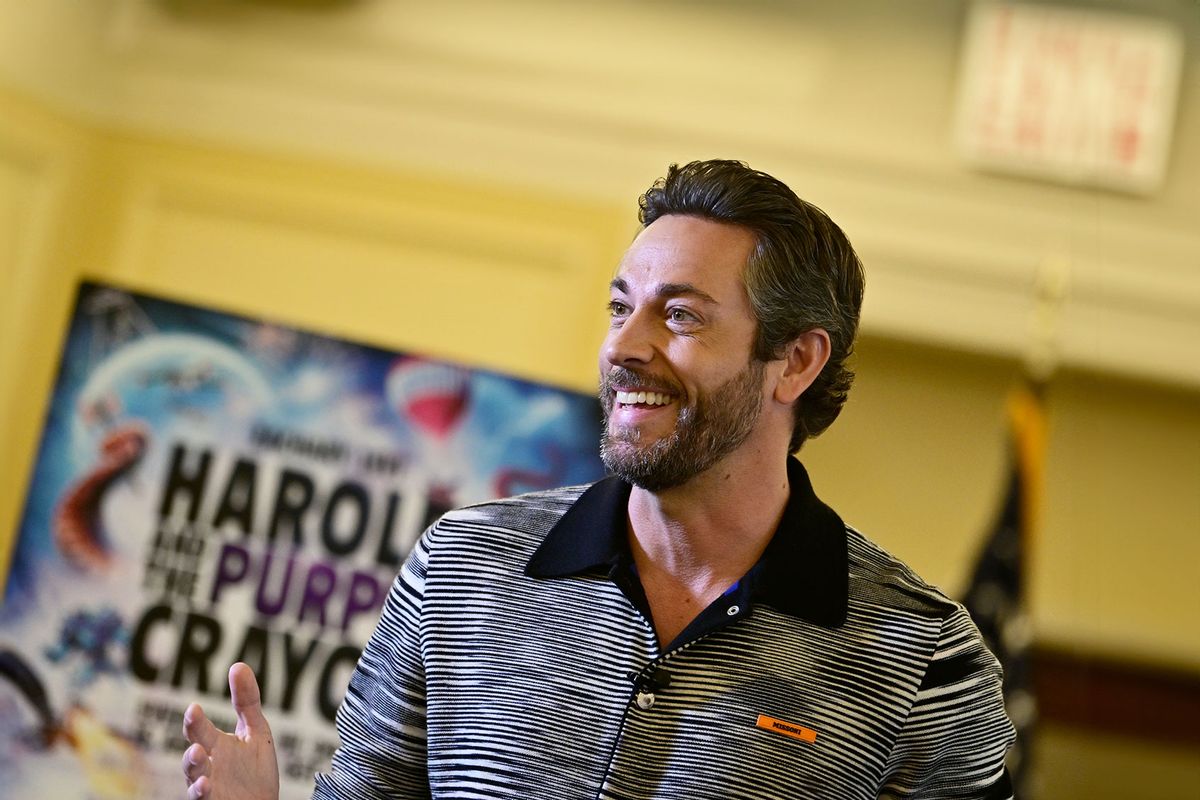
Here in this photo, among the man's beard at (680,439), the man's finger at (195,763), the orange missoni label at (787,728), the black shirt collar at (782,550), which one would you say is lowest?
the man's finger at (195,763)

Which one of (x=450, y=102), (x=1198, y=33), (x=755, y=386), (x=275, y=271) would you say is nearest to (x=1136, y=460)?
(x=1198, y=33)

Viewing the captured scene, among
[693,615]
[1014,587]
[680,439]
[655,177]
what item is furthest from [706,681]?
[655,177]

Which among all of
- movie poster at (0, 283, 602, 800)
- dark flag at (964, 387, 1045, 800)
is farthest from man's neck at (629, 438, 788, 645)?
movie poster at (0, 283, 602, 800)

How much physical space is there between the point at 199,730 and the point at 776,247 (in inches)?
24.1

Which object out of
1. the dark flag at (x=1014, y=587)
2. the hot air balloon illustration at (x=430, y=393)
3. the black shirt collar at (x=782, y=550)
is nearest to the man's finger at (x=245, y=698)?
the black shirt collar at (x=782, y=550)

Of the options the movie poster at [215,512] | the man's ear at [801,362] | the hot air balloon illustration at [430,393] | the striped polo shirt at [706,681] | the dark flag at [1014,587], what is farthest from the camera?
the hot air balloon illustration at [430,393]

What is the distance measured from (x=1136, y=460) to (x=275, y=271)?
1980mm

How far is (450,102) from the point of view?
3305 millimetres

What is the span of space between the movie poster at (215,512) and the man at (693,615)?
1.43 m

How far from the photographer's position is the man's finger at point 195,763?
1150 mm

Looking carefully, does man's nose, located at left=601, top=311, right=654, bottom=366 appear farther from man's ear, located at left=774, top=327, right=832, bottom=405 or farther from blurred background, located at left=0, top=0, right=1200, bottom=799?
blurred background, located at left=0, top=0, right=1200, bottom=799

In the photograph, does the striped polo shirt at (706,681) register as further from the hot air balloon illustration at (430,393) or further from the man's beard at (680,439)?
the hot air balloon illustration at (430,393)

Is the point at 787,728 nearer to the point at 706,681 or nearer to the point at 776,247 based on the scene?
the point at 706,681

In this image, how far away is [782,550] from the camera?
118 centimetres
